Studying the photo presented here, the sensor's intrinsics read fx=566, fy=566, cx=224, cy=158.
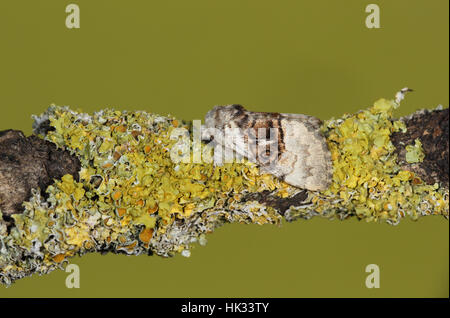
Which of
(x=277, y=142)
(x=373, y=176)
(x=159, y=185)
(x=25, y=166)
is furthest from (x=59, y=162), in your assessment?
(x=373, y=176)

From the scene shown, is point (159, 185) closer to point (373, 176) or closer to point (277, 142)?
point (277, 142)

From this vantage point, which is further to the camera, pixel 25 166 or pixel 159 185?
pixel 159 185

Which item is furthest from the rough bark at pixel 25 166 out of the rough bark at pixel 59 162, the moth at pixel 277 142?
the moth at pixel 277 142

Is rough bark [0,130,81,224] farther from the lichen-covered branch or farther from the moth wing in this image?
the moth wing

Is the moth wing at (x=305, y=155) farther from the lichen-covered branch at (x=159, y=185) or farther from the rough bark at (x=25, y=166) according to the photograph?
the rough bark at (x=25, y=166)

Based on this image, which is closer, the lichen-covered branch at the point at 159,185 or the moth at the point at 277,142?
the lichen-covered branch at the point at 159,185

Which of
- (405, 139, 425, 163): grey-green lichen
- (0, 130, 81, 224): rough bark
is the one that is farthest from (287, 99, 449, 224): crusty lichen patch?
(0, 130, 81, 224): rough bark
